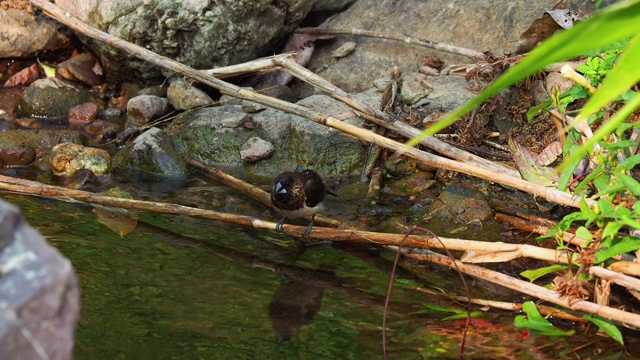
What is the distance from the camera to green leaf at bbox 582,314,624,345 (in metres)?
3.36

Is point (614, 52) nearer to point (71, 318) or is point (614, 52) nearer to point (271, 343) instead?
point (271, 343)

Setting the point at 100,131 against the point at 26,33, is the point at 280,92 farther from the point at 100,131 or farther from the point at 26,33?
the point at 26,33

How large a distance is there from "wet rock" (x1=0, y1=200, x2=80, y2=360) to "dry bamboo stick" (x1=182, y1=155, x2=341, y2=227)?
3386 mm

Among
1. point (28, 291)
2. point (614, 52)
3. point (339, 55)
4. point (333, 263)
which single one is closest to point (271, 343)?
point (333, 263)

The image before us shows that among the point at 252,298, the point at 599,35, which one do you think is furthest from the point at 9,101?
the point at 599,35

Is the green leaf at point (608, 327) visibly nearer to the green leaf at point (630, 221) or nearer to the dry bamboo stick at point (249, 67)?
the green leaf at point (630, 221)

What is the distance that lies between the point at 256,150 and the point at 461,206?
1.79 metres

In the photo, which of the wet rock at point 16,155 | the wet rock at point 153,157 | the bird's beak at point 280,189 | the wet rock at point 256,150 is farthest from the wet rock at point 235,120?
the wet rock at point 16,155

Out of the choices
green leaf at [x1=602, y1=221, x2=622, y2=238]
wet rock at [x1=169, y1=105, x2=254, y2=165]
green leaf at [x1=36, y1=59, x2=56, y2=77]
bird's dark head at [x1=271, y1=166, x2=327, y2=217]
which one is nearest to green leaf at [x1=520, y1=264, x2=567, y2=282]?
green leaf at [x1=602, y1=221, x2=622, y2=238]

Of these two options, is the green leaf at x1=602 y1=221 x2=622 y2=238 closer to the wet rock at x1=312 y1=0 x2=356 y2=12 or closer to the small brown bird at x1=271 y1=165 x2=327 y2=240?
the small brown bird at x1=271 y1=165 x2=327 y2=240

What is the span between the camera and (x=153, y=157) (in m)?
6.10

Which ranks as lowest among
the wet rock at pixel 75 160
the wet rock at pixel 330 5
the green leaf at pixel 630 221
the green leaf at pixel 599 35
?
the wet rock at pixel 75 160

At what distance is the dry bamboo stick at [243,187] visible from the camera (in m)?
5.06

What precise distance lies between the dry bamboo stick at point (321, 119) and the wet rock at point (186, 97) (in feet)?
3.16
